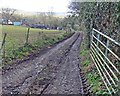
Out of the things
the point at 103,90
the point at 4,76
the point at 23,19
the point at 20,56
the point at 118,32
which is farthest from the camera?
the point at 23,19

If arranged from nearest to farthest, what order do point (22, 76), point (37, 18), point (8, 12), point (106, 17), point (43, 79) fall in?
point (43, 79) → point (22, 76) → point (106, 17) → point (8, 12) → point (37, 18)

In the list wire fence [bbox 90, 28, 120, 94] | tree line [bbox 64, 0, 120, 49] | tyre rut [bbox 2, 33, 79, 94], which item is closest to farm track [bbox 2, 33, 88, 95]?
tyre rut [bbox 2, 33, 79, 94]

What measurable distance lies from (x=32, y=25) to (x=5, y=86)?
37.7 m

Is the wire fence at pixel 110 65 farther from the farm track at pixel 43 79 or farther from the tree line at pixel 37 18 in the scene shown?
the tree line at pixel 37 18

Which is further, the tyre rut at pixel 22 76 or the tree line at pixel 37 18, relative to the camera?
the tree line at pixel 37 18

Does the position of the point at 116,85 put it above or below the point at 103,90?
above

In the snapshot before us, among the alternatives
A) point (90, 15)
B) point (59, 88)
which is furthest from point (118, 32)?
point (90, 15)

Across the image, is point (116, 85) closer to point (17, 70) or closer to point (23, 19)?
point (17, 70)

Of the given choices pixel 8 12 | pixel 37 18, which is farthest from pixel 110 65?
pixel 37 18

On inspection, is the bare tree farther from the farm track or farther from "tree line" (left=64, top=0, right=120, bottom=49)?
the farm track

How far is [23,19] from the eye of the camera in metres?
41.6

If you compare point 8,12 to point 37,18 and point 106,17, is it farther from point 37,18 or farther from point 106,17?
point 106,17

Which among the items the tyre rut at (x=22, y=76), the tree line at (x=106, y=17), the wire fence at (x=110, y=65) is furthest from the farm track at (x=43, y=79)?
the tree line at (x=106, y=17)

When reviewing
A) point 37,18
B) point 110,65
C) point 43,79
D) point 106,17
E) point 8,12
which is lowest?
point 43,79
